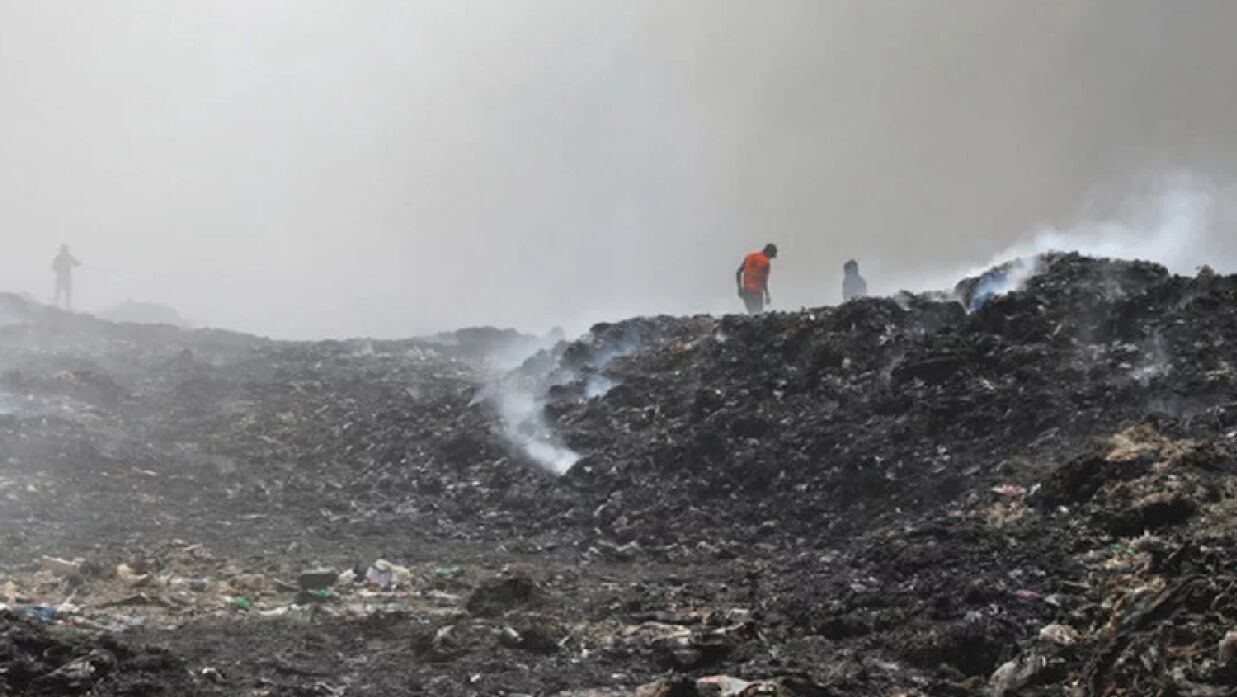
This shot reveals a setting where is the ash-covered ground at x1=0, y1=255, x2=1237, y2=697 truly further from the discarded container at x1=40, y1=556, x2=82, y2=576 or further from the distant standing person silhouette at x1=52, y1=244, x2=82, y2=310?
the distant standing person silhouette at x1=52, y1=244, x2=82, y2=310

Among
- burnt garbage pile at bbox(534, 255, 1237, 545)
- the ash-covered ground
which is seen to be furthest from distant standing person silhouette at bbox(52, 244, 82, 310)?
burnt garbage pile at bbox(534, 255, 1237, 545)

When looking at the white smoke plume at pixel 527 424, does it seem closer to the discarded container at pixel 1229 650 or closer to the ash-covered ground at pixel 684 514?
the ash-covered ground at pixel 684 514

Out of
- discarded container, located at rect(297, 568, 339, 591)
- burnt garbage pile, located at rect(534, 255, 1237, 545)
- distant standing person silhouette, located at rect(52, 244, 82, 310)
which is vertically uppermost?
distant standing person silhouette, located at rect(52, 244, 82, 310)

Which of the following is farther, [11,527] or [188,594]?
[11,527]

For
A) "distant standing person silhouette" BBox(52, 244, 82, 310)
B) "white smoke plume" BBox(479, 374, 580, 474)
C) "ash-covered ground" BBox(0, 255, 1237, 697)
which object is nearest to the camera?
"ash-covered ground" BBox(0, 255, 1237, 697)

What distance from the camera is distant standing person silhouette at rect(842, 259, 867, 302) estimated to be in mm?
17922

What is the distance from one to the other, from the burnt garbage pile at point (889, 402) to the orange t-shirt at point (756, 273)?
2684 millimetres

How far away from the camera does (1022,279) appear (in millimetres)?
12836

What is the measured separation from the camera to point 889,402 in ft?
36.2

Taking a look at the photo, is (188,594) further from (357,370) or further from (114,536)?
(357,370)

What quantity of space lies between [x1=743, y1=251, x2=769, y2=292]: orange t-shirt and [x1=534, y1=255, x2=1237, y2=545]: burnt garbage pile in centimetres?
268

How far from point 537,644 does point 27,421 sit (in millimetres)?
10709

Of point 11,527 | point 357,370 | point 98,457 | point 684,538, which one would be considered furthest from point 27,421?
point 684,538

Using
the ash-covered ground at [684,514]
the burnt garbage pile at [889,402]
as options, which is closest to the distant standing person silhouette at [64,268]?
the ash-covered ground at [684,514]
